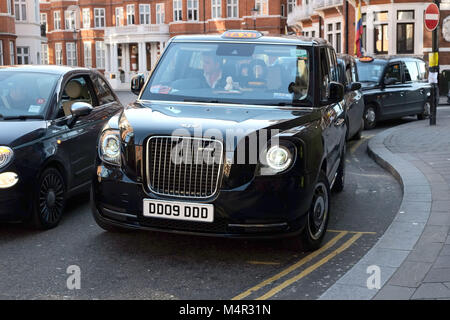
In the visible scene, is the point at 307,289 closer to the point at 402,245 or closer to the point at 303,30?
the point at 402,245

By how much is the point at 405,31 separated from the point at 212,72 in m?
30.1

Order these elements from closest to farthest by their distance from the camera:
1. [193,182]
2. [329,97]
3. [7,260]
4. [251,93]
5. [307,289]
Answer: [307,289]
[193,182]
[7,260]
[251,93]
[329,97]

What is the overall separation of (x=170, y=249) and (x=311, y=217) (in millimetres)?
1313

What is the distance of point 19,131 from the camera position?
631cm

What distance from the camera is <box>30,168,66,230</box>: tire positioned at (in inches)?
249

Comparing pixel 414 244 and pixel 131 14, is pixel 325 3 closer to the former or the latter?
pixel 131 14

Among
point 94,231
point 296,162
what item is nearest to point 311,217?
point 296,162

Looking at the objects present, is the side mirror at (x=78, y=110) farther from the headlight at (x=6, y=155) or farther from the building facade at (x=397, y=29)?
the building facade at (x=397, y=29)

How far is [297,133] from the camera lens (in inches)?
211

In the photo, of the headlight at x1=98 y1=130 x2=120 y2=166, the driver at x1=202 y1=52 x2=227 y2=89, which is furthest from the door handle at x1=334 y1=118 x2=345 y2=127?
the headlight at x1=98 y1=130 x2=120 y2=166

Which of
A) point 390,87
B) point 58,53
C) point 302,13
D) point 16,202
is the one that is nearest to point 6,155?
point 16,202

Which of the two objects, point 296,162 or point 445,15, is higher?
point 445,15

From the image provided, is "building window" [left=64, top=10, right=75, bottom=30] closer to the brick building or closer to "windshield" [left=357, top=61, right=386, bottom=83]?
the brick building

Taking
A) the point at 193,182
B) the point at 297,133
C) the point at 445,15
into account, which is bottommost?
the point at 193,182
